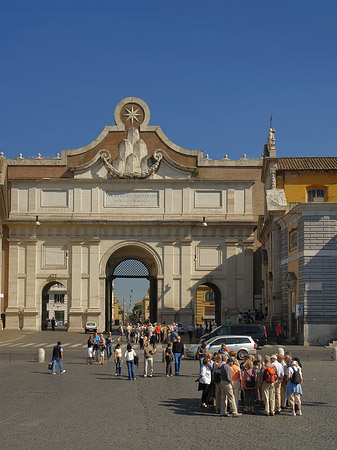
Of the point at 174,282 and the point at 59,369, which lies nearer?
the point at 59,369

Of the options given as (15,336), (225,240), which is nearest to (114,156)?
(225,240)

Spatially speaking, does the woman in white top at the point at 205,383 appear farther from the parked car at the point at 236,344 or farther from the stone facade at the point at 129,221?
the stone facade at the point at 129,221

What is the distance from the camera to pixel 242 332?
4047cm

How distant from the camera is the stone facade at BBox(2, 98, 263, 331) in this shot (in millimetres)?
62625

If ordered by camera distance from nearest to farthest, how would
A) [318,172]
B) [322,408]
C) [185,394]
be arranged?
[322,408], [185,394], [318,172]

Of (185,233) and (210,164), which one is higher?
(210,164)

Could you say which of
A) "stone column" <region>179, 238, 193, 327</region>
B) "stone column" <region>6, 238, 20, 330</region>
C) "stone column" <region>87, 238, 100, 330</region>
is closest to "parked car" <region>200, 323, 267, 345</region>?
"stone column" <region>179, 238, 193, 327</region>

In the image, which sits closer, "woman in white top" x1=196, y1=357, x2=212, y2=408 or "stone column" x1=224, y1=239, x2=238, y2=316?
"woman in white top" x1=196, y1=357, x2=212, y2=408

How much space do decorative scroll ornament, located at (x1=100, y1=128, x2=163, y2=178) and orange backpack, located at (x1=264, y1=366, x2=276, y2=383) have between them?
146ft

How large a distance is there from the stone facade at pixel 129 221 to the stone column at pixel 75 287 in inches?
3.4

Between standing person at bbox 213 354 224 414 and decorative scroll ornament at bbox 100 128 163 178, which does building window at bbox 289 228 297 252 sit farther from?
standing person at bbox 213 354 224 414

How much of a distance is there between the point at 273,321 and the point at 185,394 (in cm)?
2847

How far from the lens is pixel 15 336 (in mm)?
54906

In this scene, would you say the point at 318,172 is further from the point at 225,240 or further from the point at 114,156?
the point at 114,156
